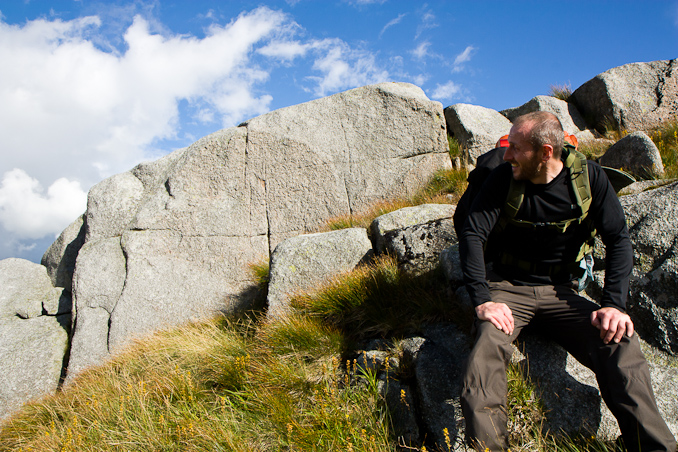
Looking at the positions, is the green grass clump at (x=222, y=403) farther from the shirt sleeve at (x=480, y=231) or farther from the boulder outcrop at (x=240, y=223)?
the shirt sleeve at (x=480, y=231)

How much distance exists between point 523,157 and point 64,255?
9.17 m

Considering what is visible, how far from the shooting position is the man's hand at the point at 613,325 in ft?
9.66

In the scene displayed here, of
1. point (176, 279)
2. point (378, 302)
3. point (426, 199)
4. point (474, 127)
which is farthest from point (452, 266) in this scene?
point (474, 127)

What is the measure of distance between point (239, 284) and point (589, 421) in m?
5.52

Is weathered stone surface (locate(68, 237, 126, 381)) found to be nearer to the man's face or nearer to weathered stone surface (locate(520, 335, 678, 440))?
weathered stone surface (locate(520, 335, 678, 440))

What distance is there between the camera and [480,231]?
11.3 ft

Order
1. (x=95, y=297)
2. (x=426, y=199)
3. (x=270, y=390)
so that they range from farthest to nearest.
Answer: (x=426, y=199)
(x=95, y=297)
(x=270, y=390)

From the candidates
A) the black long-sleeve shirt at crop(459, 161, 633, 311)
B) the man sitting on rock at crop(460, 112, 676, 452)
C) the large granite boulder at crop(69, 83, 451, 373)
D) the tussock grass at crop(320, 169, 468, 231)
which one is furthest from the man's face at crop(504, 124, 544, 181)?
the large granite boulder at crop(69, 83, 451, 373)

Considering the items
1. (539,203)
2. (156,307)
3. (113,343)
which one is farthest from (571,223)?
(113,343)

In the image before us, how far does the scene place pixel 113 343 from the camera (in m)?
6.73

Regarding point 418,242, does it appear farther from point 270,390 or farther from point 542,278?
point 270,390

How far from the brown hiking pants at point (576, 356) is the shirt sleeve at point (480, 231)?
0.92 feet

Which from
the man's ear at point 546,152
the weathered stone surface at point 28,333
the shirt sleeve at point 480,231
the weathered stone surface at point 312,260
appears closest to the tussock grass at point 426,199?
the weathered stone surface at point 312,260

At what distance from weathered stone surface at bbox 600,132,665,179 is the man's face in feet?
14.2
